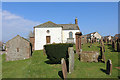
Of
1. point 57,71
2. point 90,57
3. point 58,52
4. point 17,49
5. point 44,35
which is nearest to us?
point 57,71

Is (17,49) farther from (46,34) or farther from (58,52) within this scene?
(46,34)

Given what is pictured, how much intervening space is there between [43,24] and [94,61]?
22482 millimetres

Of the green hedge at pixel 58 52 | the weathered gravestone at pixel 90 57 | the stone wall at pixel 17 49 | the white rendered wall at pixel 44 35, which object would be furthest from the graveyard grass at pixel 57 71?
the white rendered wall at pixel 44 35

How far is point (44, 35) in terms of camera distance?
31.0m

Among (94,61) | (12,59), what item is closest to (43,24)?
(12,59)

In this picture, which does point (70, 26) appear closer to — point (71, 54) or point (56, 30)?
point (56, 30)

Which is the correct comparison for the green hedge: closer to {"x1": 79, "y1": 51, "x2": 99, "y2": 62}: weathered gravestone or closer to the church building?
{"x1": 79, "y1": 51, "x2": 99, "y2": 62}: weathered gravestone

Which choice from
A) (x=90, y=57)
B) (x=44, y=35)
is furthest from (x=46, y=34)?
(x=90, y=57)

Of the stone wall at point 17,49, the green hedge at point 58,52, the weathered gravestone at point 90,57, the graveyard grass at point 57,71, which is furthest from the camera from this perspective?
the stone wall at point 17,49

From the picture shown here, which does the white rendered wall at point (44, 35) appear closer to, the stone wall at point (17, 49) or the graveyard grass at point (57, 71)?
the stone wall at point (17, 49)

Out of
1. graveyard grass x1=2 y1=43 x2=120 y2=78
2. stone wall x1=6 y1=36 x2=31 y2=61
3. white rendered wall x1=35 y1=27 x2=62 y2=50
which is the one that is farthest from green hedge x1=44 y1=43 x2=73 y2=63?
white rendered wall x1=35 y1=27 x2=62 y2=50

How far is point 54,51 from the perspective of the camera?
12562mm

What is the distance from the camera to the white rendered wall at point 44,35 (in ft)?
100

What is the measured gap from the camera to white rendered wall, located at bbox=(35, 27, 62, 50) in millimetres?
30578
